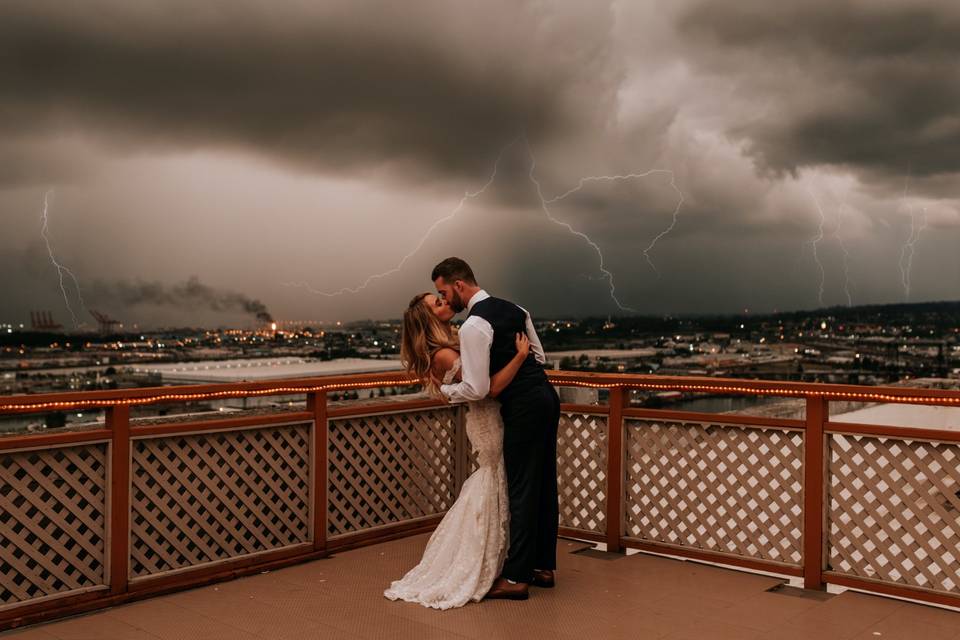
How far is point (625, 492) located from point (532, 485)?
1.26 meters

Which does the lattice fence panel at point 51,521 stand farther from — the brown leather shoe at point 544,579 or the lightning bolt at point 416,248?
the lightning bolt at point 416,248

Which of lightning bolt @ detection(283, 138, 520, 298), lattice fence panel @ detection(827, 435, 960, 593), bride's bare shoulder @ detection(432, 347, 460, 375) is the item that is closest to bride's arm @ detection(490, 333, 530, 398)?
bride's bare shoulder @ detection(432, 347, 460, 375)

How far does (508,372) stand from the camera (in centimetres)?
409

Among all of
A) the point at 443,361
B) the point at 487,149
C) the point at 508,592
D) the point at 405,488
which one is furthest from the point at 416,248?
the point at 487,149

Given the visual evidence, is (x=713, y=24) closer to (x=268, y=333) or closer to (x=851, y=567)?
(x=268, y=333)

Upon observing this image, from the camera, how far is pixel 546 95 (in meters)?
26.3

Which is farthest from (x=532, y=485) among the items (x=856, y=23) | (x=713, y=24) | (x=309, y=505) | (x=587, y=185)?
(x=856, y=23)

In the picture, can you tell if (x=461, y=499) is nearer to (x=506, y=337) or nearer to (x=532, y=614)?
(x=532, y=614)

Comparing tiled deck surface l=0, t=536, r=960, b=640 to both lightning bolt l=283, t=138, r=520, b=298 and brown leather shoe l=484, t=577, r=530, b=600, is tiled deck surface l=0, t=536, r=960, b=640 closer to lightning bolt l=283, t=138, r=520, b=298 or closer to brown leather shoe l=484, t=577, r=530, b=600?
brown leather shoe l=484, t=577, r=530, b=600

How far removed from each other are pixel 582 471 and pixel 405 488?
1.28 m

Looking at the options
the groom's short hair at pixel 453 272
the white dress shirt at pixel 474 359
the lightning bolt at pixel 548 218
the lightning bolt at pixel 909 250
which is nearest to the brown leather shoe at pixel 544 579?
the white dress shirt at pixel 474 359

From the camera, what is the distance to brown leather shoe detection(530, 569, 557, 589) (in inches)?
173

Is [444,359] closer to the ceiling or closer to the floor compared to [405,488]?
closer to the ceiling

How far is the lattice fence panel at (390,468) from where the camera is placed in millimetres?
5145
